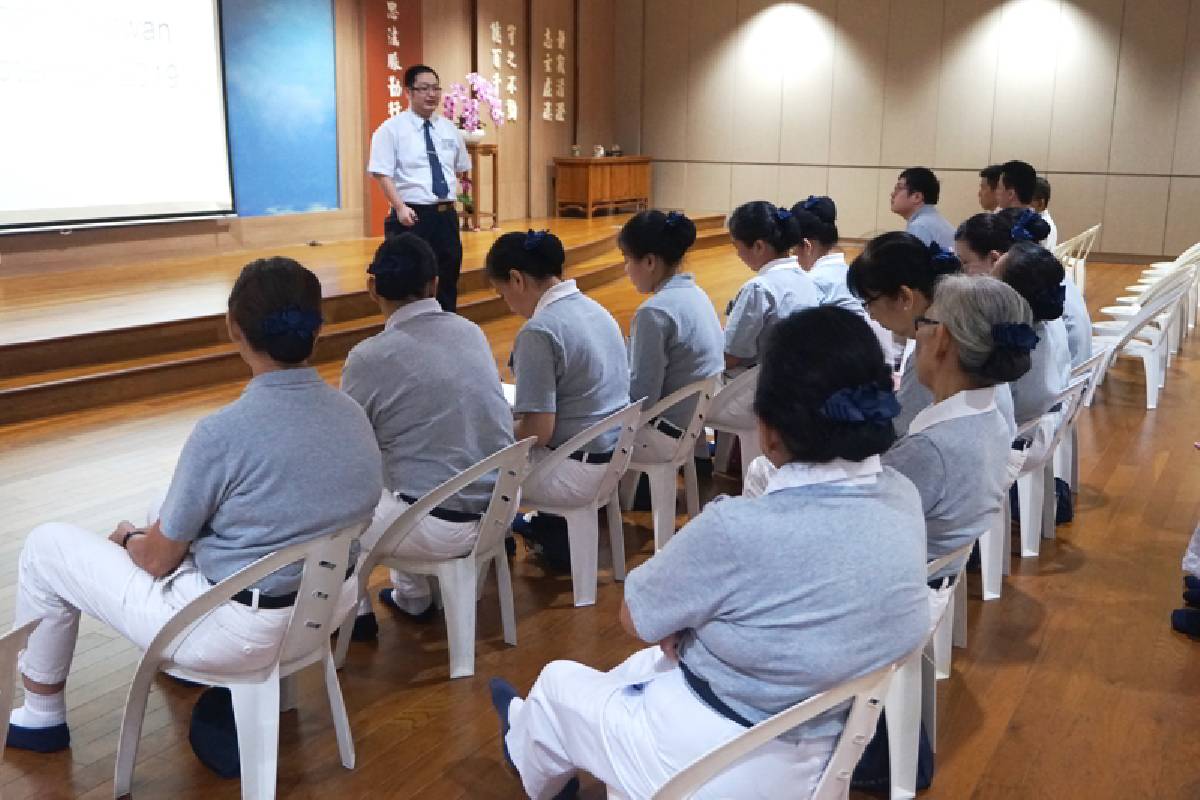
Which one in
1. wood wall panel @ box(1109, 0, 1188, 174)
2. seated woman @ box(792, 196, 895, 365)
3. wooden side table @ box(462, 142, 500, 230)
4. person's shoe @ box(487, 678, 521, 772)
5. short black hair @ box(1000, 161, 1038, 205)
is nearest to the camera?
person's shoe @ box(487, 678, 521, 772)

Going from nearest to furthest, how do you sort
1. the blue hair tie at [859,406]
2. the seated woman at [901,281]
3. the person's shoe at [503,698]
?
the blue hair tie at [859,406]
the person's shoe at [503,698]
the seated woman at [901,281]

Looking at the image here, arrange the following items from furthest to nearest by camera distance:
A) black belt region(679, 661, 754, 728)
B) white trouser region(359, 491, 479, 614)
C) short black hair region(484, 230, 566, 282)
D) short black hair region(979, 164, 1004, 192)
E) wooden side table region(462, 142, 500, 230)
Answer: wooden side table region(462, 142, 500, 230)
short black hair region(979, 164, 1004, 192)
short black hair region(484, 230, 566, 282)
white trouser region(359, 491, 479, 614)
black belt region(679, 661, 754, 728)

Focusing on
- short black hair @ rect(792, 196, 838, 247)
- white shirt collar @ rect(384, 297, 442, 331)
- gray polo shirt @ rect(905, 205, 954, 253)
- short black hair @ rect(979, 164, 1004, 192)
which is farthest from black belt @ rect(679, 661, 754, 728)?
short black hair @ rect(979, 164, 1004, 192)

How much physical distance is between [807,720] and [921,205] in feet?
13.8

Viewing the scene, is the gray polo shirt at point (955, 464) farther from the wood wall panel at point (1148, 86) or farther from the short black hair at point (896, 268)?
the wood wall panel at point (1148, 86)

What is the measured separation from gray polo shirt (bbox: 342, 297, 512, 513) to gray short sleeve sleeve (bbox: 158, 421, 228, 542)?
2.31 feet

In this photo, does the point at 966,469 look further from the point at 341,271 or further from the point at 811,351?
the point at 341,271

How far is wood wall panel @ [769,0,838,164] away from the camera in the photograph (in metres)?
12.7

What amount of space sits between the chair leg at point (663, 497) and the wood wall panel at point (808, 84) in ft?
33.0

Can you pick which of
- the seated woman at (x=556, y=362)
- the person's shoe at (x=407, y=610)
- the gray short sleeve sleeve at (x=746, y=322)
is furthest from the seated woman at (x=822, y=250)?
the person's shoe at (x=407, y=610)

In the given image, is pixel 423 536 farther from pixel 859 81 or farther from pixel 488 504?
pixel 859 81

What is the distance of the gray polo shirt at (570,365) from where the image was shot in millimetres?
3115

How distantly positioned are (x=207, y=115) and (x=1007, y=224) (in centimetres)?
631

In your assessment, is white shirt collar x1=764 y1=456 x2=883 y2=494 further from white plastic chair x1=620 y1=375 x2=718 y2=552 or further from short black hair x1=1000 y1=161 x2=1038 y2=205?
short black hair x1=1000 y1=161 x2=1038 y2=205
